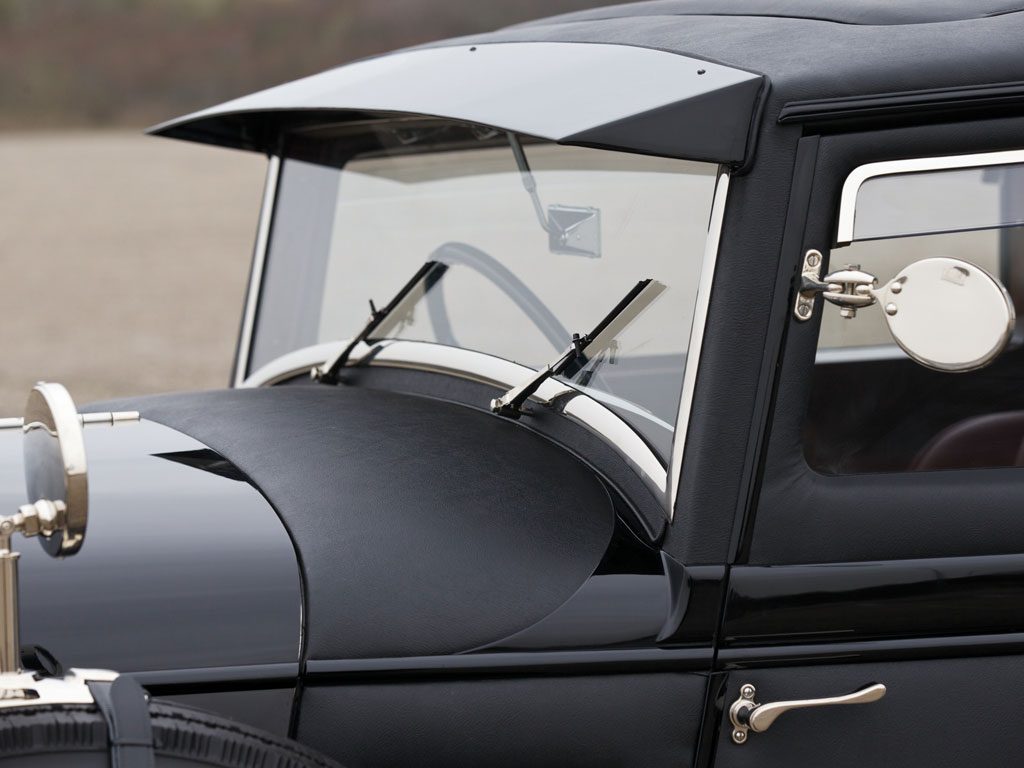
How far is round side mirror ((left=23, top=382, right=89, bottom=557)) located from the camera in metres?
1.40

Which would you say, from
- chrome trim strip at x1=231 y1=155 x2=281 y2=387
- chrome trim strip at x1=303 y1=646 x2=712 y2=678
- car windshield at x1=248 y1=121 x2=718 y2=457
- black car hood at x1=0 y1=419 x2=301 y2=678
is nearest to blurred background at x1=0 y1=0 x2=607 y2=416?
chrome trim strip at x1=231 y1=155 x2=281 y2=387

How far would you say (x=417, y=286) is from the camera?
231 centimetres

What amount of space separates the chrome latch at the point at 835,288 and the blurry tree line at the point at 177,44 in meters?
29.0

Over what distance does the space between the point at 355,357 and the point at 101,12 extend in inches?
1319

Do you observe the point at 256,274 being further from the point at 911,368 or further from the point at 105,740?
the point at 105,740

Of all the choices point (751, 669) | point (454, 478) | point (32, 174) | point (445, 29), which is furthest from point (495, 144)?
point (445, 29)

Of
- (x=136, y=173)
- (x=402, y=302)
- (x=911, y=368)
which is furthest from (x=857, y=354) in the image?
(x=136, y=173)

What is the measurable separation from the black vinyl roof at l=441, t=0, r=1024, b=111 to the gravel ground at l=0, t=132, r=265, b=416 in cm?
740

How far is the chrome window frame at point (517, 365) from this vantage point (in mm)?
1658

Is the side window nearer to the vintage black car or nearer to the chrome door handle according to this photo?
the vintage black car

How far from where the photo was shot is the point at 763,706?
1652 millimetres

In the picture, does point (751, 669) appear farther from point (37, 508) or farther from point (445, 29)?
point (445, 29)

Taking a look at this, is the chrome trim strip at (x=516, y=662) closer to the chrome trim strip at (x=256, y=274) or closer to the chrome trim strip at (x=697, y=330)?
the chrome trim strip at (x=697, y=330)

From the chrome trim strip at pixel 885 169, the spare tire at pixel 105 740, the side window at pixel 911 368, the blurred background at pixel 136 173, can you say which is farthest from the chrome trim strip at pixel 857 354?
the blurred background at pixel 136 173
